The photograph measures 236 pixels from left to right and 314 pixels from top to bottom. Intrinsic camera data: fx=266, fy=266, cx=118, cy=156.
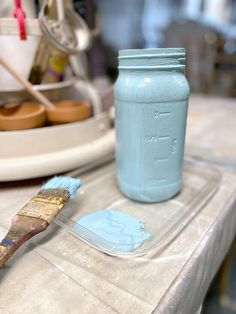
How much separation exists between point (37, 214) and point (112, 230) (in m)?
0.09

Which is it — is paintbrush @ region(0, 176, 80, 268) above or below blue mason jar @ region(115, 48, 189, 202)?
below

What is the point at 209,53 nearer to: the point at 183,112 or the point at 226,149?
the point at 226,149

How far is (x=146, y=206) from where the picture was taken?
364 mm

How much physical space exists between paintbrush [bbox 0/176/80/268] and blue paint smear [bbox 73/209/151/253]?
38 millimetres

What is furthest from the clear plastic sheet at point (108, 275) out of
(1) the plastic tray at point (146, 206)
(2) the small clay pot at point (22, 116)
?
(2) the small clay pot at point (22, 116)

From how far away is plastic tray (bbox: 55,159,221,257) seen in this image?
293mm

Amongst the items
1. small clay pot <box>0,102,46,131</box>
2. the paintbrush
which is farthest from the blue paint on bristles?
small clay pot <box>0,102,46,131</box>

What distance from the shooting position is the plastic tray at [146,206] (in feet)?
0.96

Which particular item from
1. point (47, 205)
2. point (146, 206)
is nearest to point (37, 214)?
point (47, 205)

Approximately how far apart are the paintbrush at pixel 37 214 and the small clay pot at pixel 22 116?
0.11 metres

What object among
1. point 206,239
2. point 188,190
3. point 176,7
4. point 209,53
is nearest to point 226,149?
point 188,190

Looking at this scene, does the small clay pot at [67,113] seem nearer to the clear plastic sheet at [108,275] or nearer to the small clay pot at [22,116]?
the small clay pot at [22,116]

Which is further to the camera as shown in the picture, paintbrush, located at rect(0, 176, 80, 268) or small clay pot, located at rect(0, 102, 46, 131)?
small clay pot, located at rect(0, 102, 46, 131)

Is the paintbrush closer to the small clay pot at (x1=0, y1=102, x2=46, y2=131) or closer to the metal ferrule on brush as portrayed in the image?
the metal ferrule on brush
